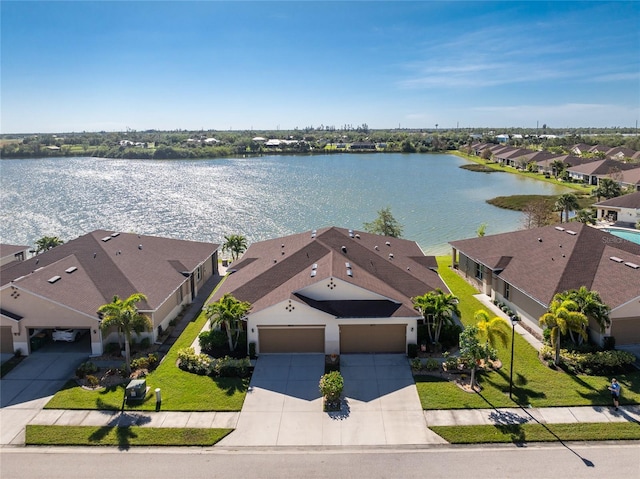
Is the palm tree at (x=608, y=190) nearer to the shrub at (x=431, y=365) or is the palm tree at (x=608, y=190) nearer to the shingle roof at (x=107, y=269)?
the shrub at (x=431, y=365)

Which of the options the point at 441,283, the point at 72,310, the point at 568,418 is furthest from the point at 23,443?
the point at 441,283

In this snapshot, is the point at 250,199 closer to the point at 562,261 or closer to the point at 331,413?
the point at 562,261

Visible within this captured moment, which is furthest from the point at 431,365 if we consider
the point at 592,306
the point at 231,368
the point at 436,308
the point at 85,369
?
the point at 85,369

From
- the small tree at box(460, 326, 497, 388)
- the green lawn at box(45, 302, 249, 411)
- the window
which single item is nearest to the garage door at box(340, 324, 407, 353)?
the small tree at box(460, 326, 497, 388)

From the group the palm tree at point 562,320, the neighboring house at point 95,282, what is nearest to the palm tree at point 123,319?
the neighboring house at point 95,282

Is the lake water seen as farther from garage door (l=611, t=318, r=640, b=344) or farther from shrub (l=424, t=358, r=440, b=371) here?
shrub (l=424, t=358, r=440, b=371)

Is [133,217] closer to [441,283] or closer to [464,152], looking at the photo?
[441,283]
